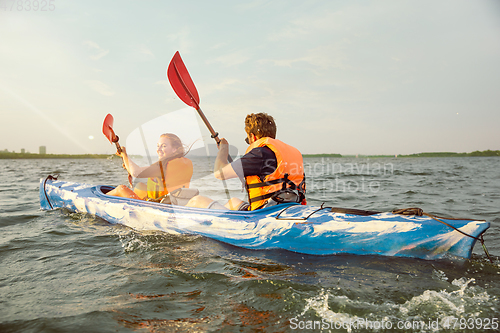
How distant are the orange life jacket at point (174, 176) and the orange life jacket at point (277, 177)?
1175mm

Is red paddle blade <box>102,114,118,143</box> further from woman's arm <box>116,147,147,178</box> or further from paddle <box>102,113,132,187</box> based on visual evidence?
woman's arm <box>116,147,147,178</box>

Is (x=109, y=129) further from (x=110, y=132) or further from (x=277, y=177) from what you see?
(x=277, y=177)

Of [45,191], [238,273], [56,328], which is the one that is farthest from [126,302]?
[45,191]

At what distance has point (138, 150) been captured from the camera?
4359mm

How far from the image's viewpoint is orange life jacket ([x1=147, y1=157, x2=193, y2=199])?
4.22 m

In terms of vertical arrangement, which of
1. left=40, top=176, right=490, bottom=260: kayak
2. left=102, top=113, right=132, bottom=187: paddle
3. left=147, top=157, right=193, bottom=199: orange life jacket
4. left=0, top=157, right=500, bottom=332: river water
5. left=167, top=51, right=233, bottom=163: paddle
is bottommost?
left=0, top=157, right=500, bottom=332: river water

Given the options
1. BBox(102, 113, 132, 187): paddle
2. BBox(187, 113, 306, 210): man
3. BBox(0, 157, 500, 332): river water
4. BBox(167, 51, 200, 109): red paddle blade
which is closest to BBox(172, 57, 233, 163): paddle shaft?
BBox(167, 51, 200, 109): red paddle blade

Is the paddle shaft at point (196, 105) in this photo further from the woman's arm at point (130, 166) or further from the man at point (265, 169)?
the woman's arm at point (130, 166)

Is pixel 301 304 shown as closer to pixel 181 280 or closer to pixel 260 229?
pixel 181 280

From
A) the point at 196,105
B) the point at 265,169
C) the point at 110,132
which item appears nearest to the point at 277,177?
the point at 265,169

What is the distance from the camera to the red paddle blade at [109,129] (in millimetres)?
5086

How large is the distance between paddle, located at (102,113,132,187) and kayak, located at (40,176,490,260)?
40.0 inches

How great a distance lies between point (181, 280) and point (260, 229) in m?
1.14

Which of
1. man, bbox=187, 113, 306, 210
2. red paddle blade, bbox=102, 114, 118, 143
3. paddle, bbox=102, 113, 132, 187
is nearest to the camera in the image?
man, bbox=187, 113, 306, 210
